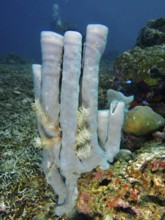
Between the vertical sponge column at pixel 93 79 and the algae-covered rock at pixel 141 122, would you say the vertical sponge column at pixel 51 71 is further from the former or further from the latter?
the algae-covered rock at pixel 141 122

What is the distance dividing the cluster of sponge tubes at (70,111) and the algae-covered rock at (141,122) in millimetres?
940

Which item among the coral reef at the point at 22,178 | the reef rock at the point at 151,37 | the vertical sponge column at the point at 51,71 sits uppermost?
the reef rock at the point at 151,37

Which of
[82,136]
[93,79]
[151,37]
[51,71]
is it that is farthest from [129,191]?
[151,37]

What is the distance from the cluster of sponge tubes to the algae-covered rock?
940 mm

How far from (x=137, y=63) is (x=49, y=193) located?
166 inches

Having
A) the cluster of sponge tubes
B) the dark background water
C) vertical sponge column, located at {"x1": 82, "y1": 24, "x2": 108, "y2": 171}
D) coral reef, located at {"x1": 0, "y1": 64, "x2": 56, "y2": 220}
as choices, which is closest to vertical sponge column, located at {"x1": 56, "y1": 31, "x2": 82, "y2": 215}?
the cluster of sponge tubes

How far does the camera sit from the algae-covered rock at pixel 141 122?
4000 millimetres

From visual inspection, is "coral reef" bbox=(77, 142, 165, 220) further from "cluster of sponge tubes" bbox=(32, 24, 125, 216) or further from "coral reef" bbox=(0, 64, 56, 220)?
"coral reef" bbox=(0, 64, 56, 220)

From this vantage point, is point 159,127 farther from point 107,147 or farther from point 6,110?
point 6,110

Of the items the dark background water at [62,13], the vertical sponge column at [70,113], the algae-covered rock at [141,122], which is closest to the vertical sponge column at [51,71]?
the vertical sponge column at [70,113]

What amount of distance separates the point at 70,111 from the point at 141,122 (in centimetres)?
166

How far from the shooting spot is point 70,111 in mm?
2840

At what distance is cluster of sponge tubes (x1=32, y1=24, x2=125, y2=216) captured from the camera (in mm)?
2719

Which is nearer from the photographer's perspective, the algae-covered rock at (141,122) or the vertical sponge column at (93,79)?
the vertical sponge column at (93,79)
